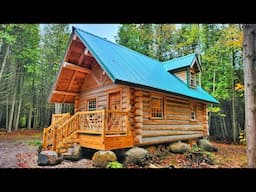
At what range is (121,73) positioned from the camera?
221 inches

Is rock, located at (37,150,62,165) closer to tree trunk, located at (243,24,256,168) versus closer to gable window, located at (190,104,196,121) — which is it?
tree trunk, located at (243,24,256,168)

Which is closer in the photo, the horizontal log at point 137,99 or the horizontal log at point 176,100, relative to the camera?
the horizontal log at point 137,99

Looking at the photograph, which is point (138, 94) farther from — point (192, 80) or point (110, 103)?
point (192, 80)

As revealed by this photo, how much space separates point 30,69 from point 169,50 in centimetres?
1022

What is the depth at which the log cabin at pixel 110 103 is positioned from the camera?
559 centimetres

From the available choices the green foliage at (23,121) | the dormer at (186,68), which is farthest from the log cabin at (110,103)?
the green foliage at (23,121)

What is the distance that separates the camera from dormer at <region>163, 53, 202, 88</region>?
31.3 ft

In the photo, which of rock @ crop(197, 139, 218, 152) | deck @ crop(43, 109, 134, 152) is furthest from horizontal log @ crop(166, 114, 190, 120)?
deck @ crop(43, 109, 134, 152)

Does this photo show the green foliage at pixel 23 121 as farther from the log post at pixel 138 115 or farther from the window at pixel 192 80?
the window at pixel 192 80

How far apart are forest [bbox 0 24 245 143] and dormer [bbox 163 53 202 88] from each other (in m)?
2.27

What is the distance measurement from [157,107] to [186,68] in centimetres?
353

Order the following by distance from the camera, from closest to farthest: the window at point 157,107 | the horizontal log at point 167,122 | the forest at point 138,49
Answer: the horizontal log at point 167,122 → the window at point 157,107 → the forest at point 138,49
